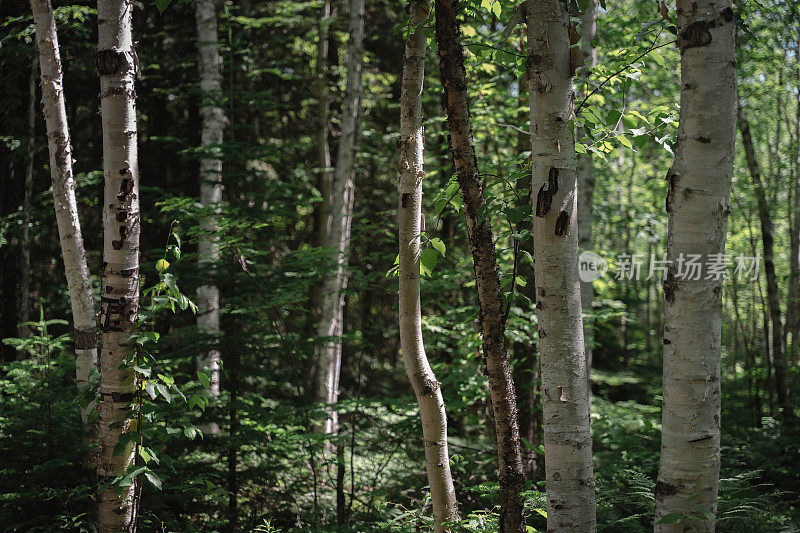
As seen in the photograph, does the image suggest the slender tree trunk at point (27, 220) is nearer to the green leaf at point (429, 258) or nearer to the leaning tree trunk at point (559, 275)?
the green leaf at point (429, 258)

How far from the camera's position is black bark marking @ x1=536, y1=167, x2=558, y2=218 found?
2.13 metres

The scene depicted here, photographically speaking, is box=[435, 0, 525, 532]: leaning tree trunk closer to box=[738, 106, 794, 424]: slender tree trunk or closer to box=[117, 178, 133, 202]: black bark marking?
box=[117, 178, 133, 202]: black bark marking

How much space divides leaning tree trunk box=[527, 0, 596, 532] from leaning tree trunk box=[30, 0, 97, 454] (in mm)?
4350

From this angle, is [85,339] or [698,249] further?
[85,339]

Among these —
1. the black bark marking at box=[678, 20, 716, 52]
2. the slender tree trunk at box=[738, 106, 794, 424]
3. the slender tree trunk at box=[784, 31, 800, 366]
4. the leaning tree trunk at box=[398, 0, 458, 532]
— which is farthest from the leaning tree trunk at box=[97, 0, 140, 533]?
the slender tree trunk at box=[784, 31, 800, 366]

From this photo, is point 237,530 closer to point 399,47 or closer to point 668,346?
point 668,346

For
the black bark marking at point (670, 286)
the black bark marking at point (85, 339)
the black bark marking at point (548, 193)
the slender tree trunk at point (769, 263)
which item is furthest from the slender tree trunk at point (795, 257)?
the black bark marking at point (85, 339)

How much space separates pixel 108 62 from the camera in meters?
3.17

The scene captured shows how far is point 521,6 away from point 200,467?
523 centimetres

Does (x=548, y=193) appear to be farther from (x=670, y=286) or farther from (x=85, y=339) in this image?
(x=85, y=339)

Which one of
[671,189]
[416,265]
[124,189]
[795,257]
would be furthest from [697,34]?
[795,257]

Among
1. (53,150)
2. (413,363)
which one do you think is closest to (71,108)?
(53,150)

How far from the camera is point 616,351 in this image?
14.1 m

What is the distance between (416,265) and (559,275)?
3.23 feet
